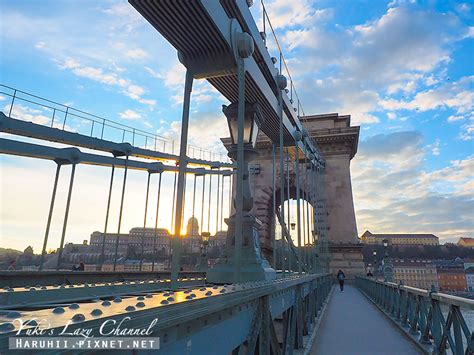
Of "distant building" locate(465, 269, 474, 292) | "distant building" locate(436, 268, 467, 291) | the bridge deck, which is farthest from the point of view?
"distant building" locate(436, 268, 467, 291)

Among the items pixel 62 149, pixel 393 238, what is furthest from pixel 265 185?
pixel 393 238

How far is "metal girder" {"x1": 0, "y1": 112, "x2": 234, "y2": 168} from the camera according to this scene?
8.99m

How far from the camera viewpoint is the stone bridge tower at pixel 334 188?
22.3m

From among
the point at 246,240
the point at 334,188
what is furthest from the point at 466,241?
the point at 246,240

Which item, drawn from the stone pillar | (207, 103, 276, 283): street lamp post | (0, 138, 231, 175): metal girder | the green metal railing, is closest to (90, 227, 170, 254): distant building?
(0, 138, 231, 175): metal girder

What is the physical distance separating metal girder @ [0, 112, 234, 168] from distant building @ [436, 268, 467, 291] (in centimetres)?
4101

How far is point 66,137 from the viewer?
10539 mm

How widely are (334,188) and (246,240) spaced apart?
67.2 feet

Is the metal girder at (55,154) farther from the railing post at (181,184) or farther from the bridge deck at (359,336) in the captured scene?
the bridge deck at (359,336)

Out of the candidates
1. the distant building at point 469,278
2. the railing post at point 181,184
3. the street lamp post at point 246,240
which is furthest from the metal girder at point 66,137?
the distant building at point 469,278

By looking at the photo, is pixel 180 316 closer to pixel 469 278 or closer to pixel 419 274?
pixel 419 274

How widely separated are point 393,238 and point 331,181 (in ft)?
363

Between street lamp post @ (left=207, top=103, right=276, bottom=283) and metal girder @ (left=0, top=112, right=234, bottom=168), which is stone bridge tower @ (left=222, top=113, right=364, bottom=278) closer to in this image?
metal girder @ (left=0, top=112, right=234, bottom=168)

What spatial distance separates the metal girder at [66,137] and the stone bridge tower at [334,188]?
38.3 feet
